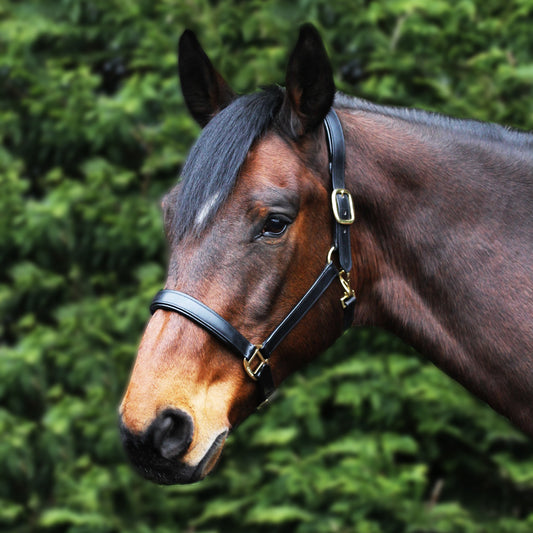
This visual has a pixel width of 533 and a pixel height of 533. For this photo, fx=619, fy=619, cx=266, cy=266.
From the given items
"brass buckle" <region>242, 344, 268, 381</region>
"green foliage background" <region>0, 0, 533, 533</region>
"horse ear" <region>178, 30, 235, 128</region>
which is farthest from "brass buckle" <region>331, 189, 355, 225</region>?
"green foliage background" <region>0, 0, 533, 533</region>

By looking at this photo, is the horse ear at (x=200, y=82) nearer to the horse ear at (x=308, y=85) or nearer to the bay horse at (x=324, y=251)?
the bay horse at (x=324, y=251)

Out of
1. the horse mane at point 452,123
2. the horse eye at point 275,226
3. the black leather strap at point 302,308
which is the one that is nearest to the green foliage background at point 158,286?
the horse mane at point 452,123

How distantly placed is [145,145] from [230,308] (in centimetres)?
253

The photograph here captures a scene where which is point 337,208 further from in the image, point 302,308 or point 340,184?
point 302,308

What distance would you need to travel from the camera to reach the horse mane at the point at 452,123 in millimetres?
1624

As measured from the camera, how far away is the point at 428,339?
1.56m

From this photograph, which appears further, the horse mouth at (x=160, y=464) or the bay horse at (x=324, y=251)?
the bay horse at (x=324, y=251)

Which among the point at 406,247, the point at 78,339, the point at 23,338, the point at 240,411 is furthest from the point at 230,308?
the point at 23,338

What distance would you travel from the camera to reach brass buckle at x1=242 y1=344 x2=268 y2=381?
1.46 meters

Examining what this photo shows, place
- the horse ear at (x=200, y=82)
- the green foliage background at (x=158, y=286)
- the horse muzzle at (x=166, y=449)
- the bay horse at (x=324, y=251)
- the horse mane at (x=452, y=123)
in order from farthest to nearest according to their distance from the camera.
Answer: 1. the green foliage background at (x=158, y=286)
2. the horse ear at (x=200, y=82)
3. the horse mane at (x=452, y=123)
4. the bay horse at (x=324, y=251)
5. the horse muzzle at (x=166, y=449)

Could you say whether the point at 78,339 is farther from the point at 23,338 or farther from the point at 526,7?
the point at 526,7

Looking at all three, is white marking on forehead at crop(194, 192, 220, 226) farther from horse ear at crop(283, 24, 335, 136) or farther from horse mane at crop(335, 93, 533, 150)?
horse mane at crop(335, 93, 533, 150)

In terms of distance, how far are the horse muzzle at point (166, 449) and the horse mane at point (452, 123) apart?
954mm

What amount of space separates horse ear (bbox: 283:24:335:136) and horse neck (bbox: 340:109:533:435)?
13cm
